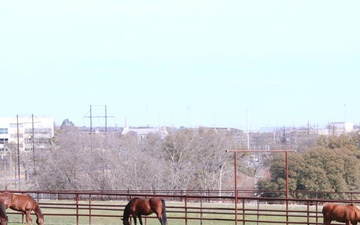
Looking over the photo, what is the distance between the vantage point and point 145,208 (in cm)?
1755

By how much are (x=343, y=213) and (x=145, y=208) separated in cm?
452

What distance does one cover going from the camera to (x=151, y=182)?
52844 mm

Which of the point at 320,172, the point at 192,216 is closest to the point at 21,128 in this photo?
the point at 320,172

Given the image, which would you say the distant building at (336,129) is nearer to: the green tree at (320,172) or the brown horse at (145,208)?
the green tree at (320,172)

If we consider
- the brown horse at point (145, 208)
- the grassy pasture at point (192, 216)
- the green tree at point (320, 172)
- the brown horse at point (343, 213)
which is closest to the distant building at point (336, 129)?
the green tree at point (320, 172)

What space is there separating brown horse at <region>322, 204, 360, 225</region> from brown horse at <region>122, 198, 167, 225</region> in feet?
12.2

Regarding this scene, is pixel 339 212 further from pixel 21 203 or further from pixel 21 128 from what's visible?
pixel 21 128

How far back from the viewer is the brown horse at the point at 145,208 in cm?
1744

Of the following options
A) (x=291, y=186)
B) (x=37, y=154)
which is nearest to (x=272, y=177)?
(x=291, y=186)

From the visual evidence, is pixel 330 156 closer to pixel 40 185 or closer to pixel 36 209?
pixel 40 185

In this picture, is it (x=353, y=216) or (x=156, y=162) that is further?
(x=156, y=162)

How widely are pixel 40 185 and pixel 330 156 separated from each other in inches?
902

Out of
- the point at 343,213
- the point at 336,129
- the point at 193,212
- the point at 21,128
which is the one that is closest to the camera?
the point at 343,213

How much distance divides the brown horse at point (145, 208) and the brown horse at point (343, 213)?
146 inches
